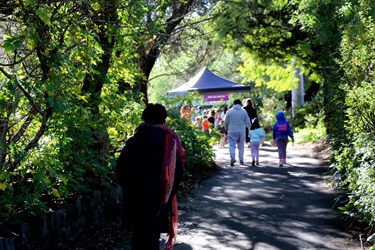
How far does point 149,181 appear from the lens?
5.72 metres

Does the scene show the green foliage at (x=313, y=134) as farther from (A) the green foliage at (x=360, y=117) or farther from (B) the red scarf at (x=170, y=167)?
(B) the red scarf at (x=170, y=167)

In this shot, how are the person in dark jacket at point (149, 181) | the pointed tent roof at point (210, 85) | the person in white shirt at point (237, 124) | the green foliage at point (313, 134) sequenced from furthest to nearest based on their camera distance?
the pointed tent roof at point (210, 85)
the green foliage at point (313, 134)
the person in white shirt at point (237, 124)
the person in dark jacket at point (149, 181)

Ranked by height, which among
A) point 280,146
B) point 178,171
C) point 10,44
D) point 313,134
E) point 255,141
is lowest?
point 313,134

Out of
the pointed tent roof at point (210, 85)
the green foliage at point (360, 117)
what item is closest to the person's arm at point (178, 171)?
the green foliage at point (360, 117)

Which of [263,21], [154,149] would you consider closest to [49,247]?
[154,149]

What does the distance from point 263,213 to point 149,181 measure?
4.86 m

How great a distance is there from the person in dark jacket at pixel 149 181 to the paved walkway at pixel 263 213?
7.90 ft

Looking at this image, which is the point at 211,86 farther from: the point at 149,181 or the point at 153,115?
the point at 149,181

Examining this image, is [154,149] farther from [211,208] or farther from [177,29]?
[177,29]

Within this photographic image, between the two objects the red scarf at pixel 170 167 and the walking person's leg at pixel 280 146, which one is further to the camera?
the walking person's leg at pixel 280 146

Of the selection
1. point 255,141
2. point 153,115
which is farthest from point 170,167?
point 255,141

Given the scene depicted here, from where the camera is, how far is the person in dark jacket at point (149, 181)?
5699 mm

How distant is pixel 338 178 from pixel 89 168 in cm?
488

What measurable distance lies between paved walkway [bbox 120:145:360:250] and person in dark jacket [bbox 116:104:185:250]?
2.41 meters
